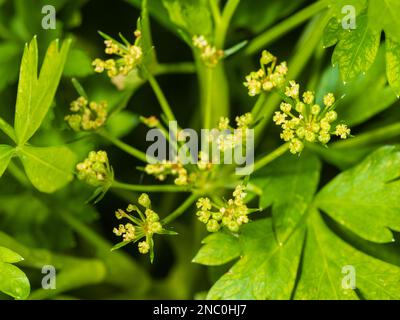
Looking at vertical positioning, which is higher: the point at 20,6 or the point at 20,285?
the point at 20,6

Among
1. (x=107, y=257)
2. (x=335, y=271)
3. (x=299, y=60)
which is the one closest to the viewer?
(x=335, y=271)

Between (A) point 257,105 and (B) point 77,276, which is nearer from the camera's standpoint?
(A) point 257,105

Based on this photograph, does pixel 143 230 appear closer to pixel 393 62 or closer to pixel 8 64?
pixel 393 62

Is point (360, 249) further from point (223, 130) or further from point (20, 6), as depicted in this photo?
point (20, 6)

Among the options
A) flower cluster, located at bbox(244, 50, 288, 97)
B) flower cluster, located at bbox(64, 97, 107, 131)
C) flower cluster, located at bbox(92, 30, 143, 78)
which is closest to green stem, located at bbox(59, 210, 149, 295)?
flower cluster, located at bbox(64, 97, 107, 131)

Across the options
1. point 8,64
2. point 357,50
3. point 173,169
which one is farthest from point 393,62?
point 8,64

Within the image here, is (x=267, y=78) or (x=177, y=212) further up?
(x=267, y=78)
